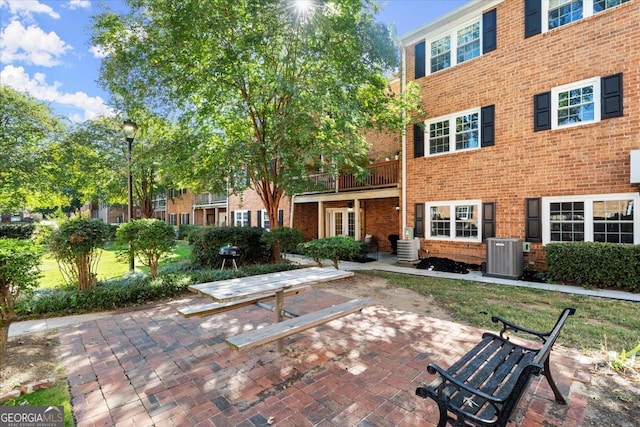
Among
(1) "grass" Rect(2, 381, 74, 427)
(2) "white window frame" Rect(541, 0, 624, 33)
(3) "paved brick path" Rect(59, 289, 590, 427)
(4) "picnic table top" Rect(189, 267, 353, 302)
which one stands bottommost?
(3) "paved brick path" Rect(59, 289, 590, 427)

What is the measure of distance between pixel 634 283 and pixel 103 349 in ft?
33.9

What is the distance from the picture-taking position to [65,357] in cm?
376

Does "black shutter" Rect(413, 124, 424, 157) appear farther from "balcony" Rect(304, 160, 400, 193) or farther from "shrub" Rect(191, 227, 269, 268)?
"shrub" Rect(191, 227, 269, 268)

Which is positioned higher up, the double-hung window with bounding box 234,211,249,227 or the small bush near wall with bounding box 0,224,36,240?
the double-hung window with bounding box 234,211,249,227

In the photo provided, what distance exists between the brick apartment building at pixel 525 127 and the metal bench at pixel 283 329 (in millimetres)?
7584

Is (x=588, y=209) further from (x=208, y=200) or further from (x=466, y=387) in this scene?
(x=208, y=200)

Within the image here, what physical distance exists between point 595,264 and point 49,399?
403 inches

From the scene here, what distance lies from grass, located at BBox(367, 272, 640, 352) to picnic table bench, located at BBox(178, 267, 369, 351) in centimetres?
199

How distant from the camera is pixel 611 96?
25.7 feet

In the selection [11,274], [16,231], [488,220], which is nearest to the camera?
[11,274]

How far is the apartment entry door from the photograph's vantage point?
53.8ft

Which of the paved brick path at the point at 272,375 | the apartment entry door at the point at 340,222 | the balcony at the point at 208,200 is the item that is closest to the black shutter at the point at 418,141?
the apartment entry door at the point at 340,222

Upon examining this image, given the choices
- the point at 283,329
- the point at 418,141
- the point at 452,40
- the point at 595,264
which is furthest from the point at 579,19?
the point at 283,329

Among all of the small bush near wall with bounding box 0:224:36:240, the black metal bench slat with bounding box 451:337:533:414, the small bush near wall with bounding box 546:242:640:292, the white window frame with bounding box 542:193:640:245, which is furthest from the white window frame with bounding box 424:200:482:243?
the small bush near wall with bounding box 0:224:36:240
